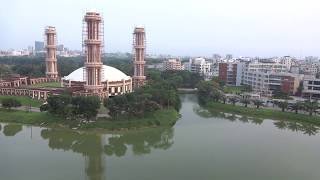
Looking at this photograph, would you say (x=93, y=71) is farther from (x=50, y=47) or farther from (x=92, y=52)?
(x=50, y=47)

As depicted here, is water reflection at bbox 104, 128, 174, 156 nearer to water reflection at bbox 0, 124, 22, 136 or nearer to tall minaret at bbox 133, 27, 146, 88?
water reflection at bbox 0, 124, 22, 136

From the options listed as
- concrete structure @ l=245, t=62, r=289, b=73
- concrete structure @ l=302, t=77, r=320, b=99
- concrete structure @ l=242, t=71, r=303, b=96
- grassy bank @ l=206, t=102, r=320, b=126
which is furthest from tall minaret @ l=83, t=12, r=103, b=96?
concrete structure @ l=245, t=62, r=289, b=73

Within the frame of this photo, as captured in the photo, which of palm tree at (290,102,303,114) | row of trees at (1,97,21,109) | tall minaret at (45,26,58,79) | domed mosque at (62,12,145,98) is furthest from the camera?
tall minaret at (45,26,58,79)

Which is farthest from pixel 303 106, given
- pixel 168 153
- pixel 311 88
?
pixel 168 153

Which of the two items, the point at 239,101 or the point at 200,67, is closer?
the point at 239,101

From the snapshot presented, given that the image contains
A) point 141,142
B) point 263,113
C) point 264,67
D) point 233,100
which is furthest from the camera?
point 264,67

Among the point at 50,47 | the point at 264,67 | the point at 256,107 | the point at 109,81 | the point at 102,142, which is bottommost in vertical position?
the point at 102,142

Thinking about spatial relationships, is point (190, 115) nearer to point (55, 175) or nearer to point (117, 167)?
point (117, 167)
